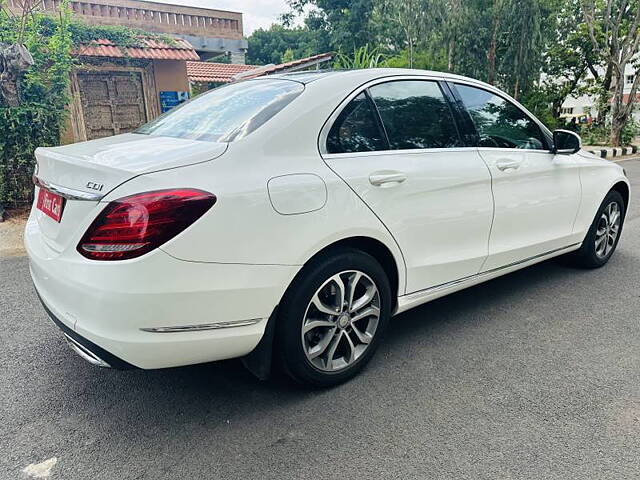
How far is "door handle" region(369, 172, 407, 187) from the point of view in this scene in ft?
7.98

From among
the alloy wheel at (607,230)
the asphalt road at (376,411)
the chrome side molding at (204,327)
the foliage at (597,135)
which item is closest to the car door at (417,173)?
the asphalt road at (376,411)

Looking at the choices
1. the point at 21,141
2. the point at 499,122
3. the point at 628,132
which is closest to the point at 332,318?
the point at 499,122

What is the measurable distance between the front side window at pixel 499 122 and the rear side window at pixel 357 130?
2.75ft

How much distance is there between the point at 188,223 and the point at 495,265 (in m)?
2.13

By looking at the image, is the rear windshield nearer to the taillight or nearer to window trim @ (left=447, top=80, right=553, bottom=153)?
the taillight

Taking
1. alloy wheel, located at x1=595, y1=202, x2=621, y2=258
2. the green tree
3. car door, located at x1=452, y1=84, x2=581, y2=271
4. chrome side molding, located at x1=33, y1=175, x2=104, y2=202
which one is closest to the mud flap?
chrome side molding, located at x1=33, y1=175, x2=104, y2=202

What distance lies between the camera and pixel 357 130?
2.51 meters

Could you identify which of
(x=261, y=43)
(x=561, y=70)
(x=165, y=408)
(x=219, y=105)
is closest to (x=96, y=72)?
(x=219, y=105)

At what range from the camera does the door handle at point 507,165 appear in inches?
122

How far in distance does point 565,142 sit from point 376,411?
100 inches

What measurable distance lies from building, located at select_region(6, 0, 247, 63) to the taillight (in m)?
10.6

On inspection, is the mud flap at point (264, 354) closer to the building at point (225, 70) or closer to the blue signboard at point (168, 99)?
the blue signboard at point (168, 99)

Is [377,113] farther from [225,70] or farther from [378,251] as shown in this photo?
[225,70]

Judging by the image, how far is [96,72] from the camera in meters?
10.1
